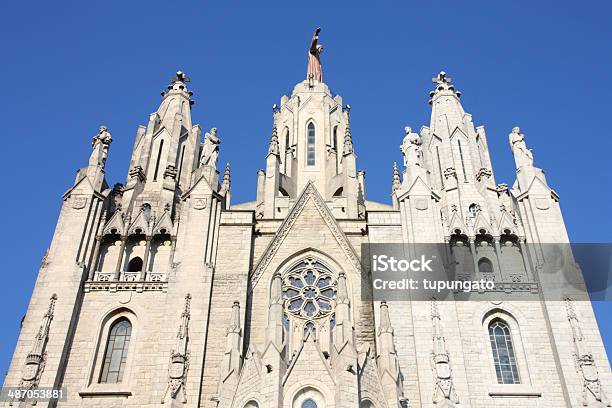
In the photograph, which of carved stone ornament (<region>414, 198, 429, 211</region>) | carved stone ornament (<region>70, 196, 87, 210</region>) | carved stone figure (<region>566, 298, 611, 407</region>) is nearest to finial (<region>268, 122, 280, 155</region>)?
carved stone ornament (<region>414, 198, 429, 211</region>)

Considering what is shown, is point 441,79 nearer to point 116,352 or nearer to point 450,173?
point 450,173

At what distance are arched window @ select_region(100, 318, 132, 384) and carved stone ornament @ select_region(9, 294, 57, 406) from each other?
6.86 feet

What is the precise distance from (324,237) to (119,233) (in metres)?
8.14

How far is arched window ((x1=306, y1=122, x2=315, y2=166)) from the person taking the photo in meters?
38.2

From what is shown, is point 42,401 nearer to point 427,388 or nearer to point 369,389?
point 369,389

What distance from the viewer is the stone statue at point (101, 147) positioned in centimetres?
3116

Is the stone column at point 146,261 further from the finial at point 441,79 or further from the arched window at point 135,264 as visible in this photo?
the finial at point 441,79

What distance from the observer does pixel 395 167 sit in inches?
1326

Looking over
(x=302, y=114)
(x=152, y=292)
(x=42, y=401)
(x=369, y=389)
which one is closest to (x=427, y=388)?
(x=369, y=389)

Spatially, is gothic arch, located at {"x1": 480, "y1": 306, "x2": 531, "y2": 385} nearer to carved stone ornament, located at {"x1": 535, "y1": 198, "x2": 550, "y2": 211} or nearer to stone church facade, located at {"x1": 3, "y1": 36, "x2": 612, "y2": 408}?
stone church facade, located at {"x1": 3, "y1": 36, "x2": 612, "y2": 408}

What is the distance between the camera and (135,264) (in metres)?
29.5

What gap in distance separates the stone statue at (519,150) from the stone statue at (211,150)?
12.9m

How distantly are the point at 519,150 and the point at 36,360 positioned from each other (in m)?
21.0

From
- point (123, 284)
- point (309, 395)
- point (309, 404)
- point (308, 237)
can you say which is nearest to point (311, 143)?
point (308, 237)
